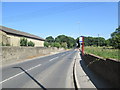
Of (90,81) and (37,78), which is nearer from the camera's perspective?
(90,81)

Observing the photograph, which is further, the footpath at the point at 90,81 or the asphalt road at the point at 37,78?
the asphalt road at the point at 37,78

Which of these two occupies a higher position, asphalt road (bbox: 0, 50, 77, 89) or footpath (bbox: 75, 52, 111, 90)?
footpath (bbox: 75, 52, 111, 90)

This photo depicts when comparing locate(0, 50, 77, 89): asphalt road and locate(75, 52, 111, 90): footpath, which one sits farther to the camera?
locate(0, 50, 77, 89): asphalt road

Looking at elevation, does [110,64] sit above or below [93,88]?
above

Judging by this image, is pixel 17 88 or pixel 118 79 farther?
pixel 17 88

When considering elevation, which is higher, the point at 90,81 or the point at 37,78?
the point at 90,81

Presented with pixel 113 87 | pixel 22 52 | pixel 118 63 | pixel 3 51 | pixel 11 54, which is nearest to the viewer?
pixel 118 63

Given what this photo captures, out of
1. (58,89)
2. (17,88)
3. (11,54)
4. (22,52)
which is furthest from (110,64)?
(22,52)

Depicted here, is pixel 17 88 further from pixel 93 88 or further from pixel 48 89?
pixel 93 88

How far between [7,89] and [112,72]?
15.5 feet

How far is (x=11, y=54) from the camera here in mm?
26234

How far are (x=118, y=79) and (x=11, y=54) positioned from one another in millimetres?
21764

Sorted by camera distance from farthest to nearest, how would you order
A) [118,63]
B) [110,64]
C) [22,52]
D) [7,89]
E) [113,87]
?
1. [22,52]
2. [7,89]
3. [110,64]
4. [113,87]
5. [118,63]

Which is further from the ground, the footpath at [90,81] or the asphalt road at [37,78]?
the footpath at [90,81]
